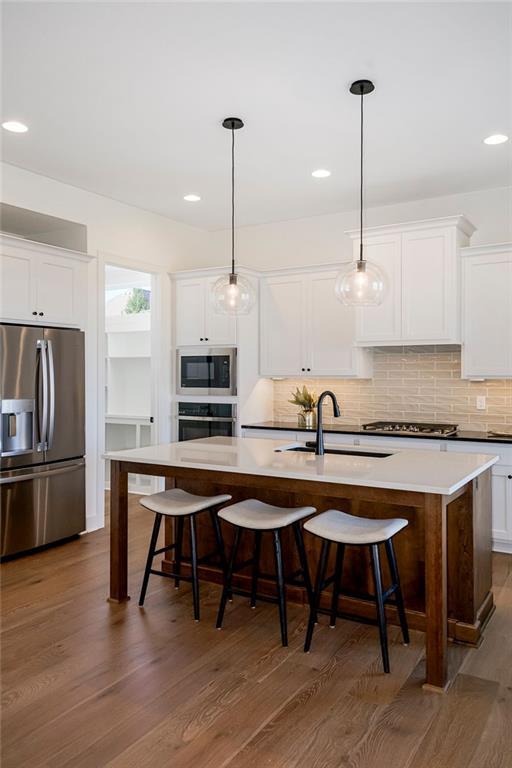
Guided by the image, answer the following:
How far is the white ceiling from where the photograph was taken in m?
2.54

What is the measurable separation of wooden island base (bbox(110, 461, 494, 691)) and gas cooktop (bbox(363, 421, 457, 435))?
149 centimetres

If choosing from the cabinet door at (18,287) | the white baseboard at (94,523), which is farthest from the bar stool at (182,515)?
the cabinet door at (18,287)

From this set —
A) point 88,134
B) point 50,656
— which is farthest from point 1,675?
point 88,134

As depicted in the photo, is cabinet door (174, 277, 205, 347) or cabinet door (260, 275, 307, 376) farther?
cabinet door (174, 277, 205, 347)

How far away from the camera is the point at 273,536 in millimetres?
2916

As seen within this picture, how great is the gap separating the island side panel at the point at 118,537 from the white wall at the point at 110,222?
2.40 m

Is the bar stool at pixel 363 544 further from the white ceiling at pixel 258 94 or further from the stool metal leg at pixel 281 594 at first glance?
the white ceiling at pixel 258 94

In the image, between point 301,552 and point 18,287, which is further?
point 18,287

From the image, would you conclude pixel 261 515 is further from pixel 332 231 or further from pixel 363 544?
pixel 332 231

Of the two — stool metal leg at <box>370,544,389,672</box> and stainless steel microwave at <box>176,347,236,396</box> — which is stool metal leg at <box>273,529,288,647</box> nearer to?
stool metal leg at <box>370,544,389,672</box>

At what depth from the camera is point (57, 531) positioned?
177 inches

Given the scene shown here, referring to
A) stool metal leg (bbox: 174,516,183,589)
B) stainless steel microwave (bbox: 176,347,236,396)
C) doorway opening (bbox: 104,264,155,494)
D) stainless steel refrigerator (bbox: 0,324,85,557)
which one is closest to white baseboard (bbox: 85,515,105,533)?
stainless steel refrigerator (bbox: 0,324,85,557)

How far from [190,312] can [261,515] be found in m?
3.33

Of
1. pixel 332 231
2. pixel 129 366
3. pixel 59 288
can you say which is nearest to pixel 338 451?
pixel 59 288
